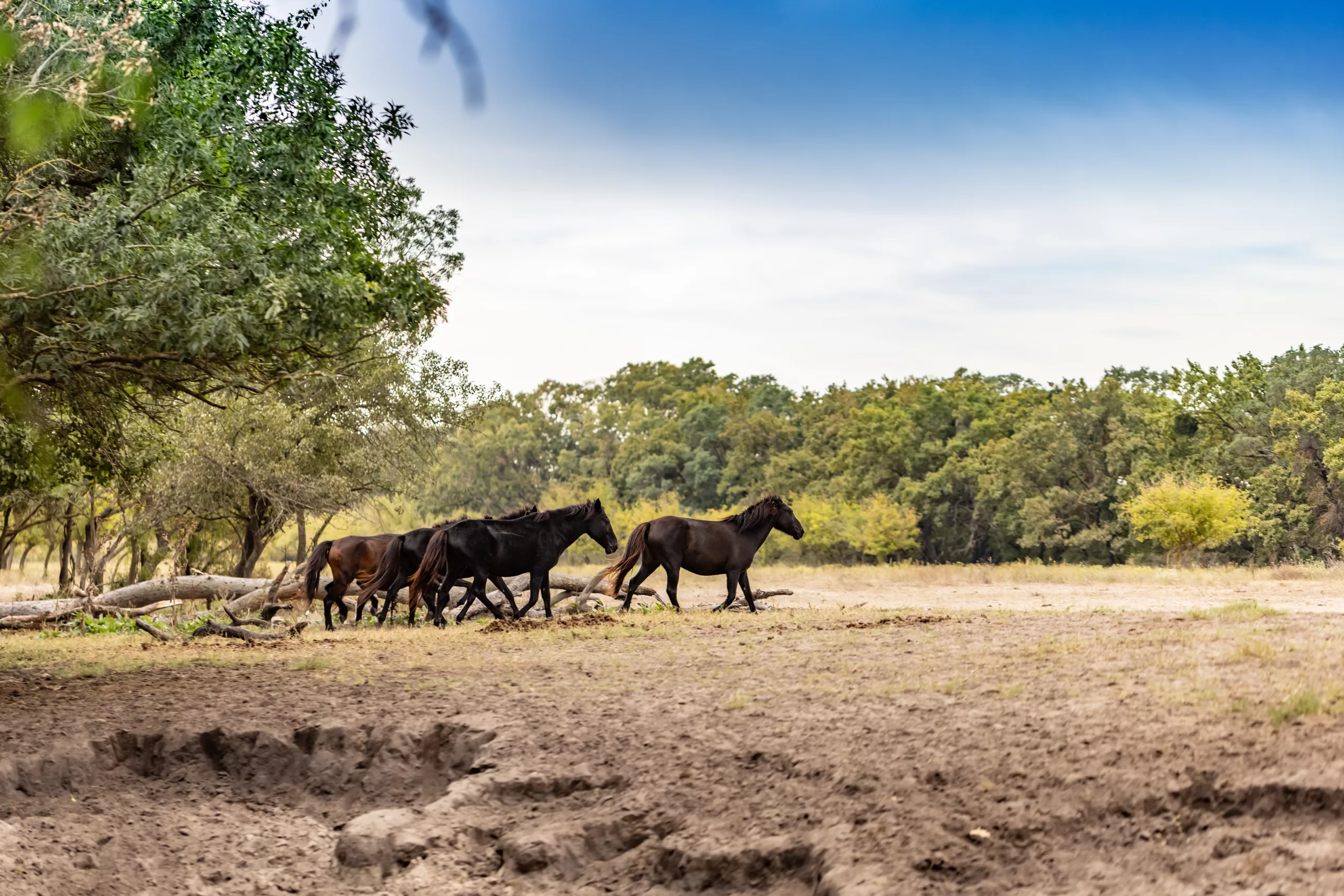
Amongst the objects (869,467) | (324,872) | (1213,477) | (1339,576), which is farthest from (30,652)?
(869,467)

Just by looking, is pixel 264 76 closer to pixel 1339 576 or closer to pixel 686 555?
pixel 686 555

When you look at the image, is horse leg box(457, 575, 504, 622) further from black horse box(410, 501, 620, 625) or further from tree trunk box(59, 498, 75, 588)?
tree trunk box(59, 498, 75, 588)

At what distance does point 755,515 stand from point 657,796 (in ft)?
39.4

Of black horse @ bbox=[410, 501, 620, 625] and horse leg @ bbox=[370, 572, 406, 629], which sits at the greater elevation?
black horse @ bbox=[410, 501, 620, 625]

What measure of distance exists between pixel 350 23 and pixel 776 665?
8365 mm

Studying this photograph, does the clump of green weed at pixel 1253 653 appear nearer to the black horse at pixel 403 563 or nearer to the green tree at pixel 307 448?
the black horse at pixel 403 563

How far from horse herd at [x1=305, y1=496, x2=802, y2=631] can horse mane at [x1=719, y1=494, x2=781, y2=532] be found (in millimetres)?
18

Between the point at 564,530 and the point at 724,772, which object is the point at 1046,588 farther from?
the point at 724,772

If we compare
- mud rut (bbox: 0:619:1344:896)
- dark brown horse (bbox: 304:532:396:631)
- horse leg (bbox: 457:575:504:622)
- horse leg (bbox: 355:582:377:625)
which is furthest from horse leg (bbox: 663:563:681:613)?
mud rut (bbox: 0:619:1344:896)

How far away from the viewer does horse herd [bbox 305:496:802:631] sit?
17.3 metres

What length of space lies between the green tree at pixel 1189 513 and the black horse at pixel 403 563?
34.2 meters

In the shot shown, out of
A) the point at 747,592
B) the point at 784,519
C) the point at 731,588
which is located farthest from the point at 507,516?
the point at 784,519

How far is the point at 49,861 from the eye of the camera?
6871mm

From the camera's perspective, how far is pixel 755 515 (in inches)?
742
